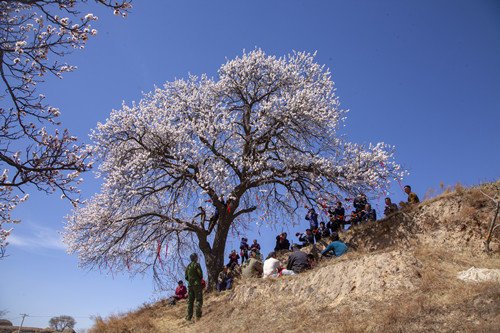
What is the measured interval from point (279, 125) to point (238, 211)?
4.31m

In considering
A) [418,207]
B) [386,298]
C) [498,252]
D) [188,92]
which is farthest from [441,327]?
[188,92]

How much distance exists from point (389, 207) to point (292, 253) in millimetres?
4716

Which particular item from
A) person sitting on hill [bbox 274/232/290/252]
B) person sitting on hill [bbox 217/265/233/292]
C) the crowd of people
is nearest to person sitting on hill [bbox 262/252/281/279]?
the crowd of people

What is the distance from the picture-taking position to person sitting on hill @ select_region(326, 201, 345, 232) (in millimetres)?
14500

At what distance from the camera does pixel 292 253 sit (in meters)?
11.7

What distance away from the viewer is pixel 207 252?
14930 mm

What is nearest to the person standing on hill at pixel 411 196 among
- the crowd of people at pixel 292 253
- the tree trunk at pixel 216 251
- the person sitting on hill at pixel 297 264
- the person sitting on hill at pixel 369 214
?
the crowd of people at pixel 292 253

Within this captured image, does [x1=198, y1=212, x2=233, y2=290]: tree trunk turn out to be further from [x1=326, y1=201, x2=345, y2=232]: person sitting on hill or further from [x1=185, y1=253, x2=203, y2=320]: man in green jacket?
[x1=326, y1=201, x2=345, y2=232]: person sitting on hill

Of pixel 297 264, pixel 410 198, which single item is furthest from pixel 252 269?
pixel 410 198

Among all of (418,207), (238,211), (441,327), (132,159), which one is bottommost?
(441,327)

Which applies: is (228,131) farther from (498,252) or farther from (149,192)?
(498,252)

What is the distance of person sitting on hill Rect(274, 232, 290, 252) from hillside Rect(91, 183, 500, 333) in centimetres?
276

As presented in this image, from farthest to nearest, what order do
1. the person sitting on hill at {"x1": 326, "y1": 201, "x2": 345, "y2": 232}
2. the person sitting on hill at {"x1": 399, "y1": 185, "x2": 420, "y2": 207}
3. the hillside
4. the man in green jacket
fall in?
the person sitting on hill at {"x1": 326, "y1": 201, "x2": 345, "y2": 232} → the person sitting on hill at {"x1": 399, "y1": 185, "x2": 420, "y2": 207} → the man in green jacket → the hillside

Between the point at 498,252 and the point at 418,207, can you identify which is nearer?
the point at 498,252
